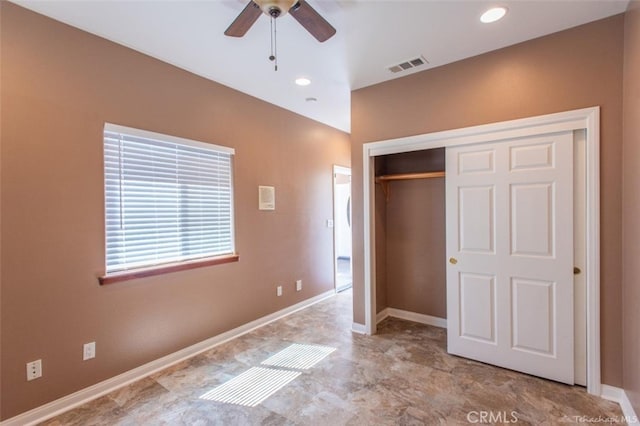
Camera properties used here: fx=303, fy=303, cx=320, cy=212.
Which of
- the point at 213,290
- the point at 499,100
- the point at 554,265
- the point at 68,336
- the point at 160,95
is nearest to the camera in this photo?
the point at 68,336

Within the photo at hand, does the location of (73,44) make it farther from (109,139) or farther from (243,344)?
(243,344)

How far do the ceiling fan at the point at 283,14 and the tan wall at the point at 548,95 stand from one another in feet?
4.72

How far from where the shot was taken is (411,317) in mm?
3900

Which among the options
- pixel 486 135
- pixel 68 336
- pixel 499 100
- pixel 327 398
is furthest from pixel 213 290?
pixel 499 100

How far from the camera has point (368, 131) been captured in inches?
136

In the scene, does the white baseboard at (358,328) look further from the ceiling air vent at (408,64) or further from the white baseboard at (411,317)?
the ceiling air vent at (408,64)

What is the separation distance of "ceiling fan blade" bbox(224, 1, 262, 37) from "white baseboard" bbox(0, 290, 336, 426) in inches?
111

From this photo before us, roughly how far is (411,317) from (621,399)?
1.98m

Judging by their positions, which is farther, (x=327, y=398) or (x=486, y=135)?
(x=486, y=135)

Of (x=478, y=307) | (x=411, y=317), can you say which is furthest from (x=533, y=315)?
(x=411, y=317)

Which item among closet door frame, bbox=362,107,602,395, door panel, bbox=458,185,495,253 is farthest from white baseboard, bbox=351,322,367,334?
closet door frame, bbox=362,107,602,395

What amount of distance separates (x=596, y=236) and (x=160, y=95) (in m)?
3.85

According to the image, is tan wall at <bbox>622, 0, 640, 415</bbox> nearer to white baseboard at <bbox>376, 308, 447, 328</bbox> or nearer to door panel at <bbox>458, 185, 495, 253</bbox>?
door panel at <bbox>458, 185, 495, 253</bbox>

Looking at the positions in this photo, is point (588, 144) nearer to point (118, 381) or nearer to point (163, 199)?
point (163, 199)
